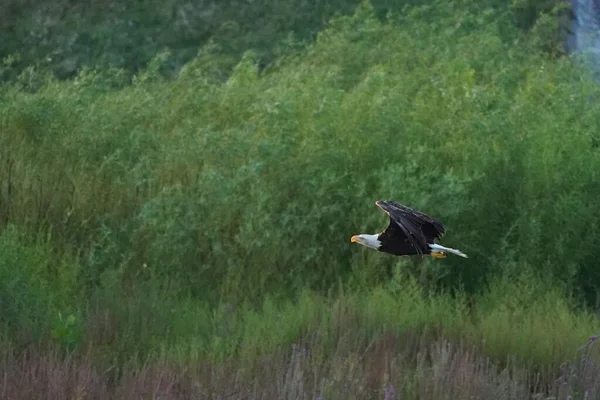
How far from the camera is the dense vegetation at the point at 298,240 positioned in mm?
5652

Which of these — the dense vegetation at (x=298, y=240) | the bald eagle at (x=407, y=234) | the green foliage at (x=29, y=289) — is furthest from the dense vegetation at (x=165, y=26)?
the bald eagle at (x=407, y=234)

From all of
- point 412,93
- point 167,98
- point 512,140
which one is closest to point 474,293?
point 512,140

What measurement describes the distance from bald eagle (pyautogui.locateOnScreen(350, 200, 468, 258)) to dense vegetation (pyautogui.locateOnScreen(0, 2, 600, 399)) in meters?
0.44

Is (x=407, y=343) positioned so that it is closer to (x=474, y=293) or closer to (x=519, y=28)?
(x=474, y=293)

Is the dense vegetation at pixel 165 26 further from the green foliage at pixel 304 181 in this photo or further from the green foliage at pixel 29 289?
the green foliage at pixel 29 289

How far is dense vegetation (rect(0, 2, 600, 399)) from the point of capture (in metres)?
5.65

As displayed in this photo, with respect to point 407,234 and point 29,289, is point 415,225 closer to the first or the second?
point 407,234

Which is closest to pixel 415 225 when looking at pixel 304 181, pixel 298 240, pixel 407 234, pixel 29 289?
pixel 407 234

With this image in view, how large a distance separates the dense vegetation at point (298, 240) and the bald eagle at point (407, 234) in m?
0.44

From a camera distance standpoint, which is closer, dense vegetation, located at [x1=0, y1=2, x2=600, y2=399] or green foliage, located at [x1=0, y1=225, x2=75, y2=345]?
dense vegetation, located at [x1=0, y1=2, x2=600, y2=399]

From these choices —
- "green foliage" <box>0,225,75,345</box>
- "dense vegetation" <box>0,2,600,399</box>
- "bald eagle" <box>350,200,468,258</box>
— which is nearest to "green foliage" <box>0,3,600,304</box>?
"dense vegetation" <box>0,2,600,399</box>

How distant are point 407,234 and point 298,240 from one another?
2.04 m

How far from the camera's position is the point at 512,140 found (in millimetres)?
8453

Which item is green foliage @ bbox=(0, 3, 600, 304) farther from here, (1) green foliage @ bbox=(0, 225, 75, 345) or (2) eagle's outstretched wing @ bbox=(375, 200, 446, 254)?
→ (2) eagle's outstretched wing @ bbox=(375, 200, 446, 254)
